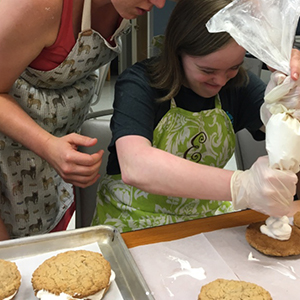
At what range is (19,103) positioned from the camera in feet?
3.80

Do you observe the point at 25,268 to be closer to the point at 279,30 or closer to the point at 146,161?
the point at 146,161

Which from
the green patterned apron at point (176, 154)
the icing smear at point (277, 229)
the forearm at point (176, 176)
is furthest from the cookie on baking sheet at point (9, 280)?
the icing smear at point (277, 229)

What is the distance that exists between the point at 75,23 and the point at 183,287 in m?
0.77

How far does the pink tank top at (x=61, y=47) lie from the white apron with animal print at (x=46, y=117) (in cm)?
1

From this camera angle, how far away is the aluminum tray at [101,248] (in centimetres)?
80

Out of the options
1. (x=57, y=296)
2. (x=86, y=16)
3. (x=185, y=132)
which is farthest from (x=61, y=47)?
(x=57, y=296)

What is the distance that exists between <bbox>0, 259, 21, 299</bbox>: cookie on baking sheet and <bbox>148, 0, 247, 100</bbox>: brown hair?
643 mm

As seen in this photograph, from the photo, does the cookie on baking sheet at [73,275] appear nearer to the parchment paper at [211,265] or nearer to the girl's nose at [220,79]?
the parchment paper at [211,265]

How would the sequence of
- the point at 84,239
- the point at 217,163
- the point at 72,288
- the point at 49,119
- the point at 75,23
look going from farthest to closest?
1. the point at 217,163
2. the point at 49,119
3. the point at 75,23
4. the point at 84,239
5. the point at 72,288

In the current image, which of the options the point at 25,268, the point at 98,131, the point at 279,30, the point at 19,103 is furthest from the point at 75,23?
the point at 25,268

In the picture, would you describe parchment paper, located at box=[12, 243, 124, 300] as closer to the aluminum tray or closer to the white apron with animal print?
the aluminum tray

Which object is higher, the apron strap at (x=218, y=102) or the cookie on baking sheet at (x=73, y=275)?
the apron strap at (x=218, y=102)

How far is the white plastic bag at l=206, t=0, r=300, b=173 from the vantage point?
2.68 ft

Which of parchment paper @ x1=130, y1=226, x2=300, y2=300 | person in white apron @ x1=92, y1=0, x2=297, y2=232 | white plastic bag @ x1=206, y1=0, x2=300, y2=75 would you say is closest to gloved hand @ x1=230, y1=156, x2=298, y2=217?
person in white apron @ x1=92, y1=0, x2=297, y2=232
